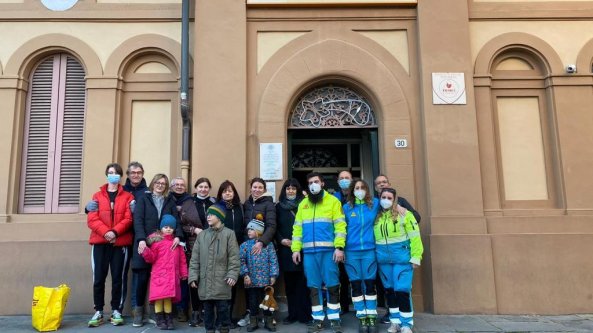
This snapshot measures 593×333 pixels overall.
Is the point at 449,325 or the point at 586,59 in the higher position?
the point at 586,59

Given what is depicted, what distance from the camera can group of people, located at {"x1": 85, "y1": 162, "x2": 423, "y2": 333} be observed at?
5.84 m

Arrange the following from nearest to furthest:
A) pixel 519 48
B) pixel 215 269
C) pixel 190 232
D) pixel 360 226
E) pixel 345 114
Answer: pixel 215 269, pixel 360 226, pixel 190 232, pixel 345 114, pixel 519 48

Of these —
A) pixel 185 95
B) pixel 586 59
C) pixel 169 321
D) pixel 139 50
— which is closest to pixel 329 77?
pixel 185 95

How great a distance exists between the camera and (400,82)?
25.3 feet

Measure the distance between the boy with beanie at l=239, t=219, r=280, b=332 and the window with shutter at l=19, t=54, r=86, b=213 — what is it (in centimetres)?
346

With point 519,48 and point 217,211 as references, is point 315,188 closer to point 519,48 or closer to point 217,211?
point 217,211

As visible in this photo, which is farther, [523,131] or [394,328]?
[523,131]

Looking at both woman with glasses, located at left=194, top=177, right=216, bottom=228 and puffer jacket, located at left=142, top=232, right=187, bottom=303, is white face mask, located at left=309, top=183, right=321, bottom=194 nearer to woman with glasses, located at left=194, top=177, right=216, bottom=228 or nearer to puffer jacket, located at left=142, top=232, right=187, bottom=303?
woman with glasses, located at left=194, top=177, right=216, bottom=228

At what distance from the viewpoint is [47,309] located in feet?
→ 20.2

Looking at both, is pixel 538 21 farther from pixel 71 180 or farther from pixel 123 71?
pixel 71 180

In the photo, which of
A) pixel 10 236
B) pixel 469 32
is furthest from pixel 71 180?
pixel 469 32

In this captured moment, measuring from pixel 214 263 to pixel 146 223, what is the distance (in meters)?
1.15

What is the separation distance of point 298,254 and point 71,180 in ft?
14.1

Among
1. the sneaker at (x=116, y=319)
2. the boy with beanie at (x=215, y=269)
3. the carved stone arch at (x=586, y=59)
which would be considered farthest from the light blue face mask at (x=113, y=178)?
the carved stone arch at (x=586, y=59)
